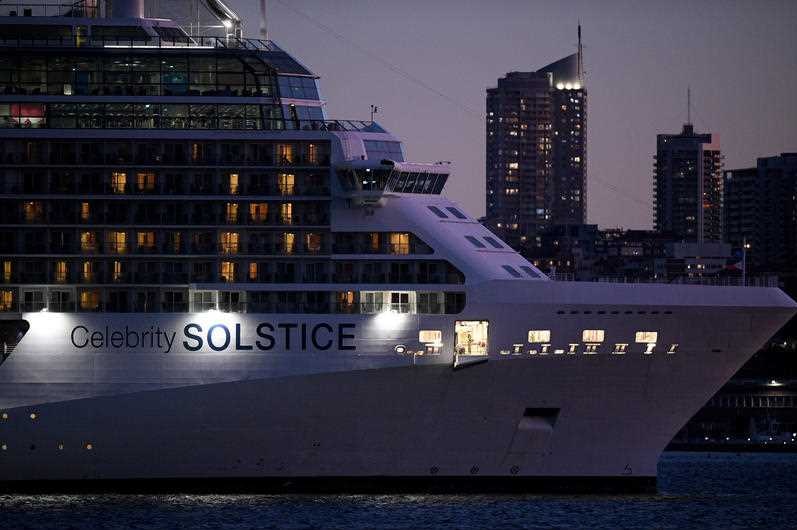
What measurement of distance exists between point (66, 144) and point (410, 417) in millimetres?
12301

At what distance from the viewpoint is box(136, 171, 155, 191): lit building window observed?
189ft

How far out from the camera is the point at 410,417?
5556 centimetres

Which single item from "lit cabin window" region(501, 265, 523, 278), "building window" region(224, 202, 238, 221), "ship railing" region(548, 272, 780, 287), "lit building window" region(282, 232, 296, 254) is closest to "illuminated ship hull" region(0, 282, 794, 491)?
"lit cabin window" region(501, 265, 523, 278)

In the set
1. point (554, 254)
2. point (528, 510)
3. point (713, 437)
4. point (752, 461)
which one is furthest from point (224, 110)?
point (554, 254)

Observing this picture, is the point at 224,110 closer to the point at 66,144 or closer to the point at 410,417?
the point at 66,144

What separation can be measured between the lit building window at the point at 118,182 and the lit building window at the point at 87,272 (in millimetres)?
2156

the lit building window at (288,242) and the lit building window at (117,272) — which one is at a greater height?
the lit building window at (288,242)

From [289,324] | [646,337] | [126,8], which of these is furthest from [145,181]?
[646,337]

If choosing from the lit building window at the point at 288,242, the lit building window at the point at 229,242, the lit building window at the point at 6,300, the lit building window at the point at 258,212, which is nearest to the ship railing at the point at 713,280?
the lit building window at the point at 288,242

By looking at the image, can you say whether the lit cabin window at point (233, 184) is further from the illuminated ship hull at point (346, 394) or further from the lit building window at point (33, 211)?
the lit building window at point (33, 211)

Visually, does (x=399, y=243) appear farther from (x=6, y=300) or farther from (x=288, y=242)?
(x=6, y=300)

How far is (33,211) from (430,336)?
11.6 metres

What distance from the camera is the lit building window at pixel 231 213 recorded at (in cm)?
5734

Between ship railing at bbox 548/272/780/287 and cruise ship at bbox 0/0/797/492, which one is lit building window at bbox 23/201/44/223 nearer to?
cruise ship at bbox 0/0/797/492
